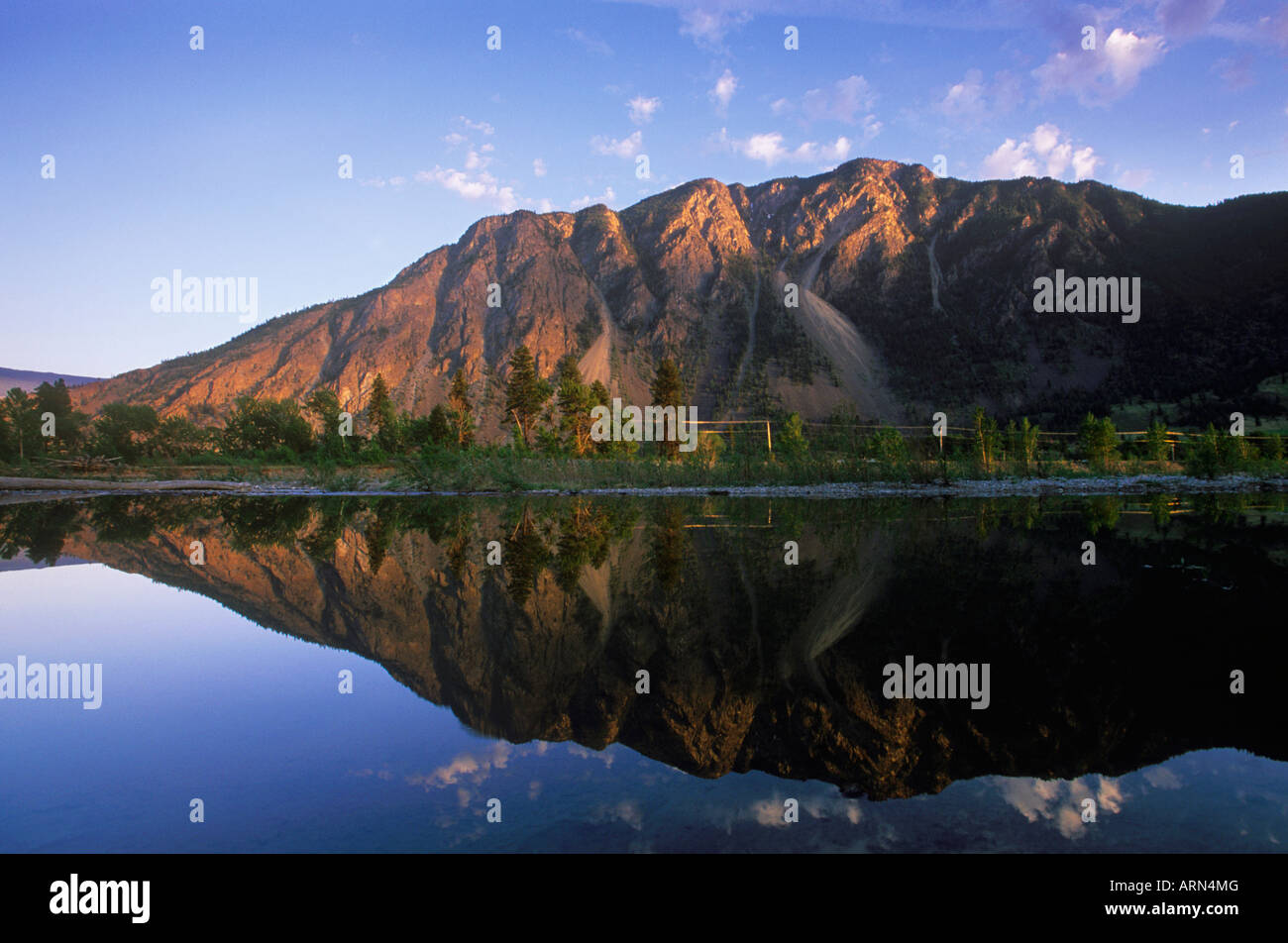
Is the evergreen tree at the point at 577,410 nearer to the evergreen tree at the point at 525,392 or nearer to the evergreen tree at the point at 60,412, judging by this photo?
the evergreen tree at the point at 525,392

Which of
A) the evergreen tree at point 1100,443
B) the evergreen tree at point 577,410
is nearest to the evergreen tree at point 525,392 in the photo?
the evergreen tree at point 577,410

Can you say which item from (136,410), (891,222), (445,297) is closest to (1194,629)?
(136,410)

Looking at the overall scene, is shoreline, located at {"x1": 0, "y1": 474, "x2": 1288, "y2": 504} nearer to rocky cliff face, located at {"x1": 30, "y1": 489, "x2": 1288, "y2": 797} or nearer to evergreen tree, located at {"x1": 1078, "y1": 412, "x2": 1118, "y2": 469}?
evergreen tree, located at {"x1": 1078, "y1": 412, "x2": 1118, "y2": 469}

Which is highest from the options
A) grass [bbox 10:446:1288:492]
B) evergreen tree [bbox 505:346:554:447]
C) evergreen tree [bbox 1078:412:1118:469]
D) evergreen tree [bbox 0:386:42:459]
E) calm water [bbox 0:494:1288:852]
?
evergreen tree [bbox 505:346:554:447]

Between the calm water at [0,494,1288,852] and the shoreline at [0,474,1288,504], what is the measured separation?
17.6 m

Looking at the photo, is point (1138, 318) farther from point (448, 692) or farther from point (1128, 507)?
point (448, 692)

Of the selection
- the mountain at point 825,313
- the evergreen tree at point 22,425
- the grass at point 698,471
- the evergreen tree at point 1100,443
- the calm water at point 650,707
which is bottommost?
the calm water at point 650,707

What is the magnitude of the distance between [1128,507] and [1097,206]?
169242 mm

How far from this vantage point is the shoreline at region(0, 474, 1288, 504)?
2830cm

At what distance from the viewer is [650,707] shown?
4.69m

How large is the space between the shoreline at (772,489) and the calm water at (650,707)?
17630 millimetres

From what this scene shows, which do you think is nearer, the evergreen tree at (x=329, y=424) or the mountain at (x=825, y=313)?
the evergreen tree at (x=329, y=424)

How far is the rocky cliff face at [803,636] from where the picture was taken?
4.07m

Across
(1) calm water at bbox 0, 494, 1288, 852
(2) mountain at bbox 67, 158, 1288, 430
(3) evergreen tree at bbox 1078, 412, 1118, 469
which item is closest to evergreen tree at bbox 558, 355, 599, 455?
(3) evergreen tree at bbox 1078, 412, 1118, 469
